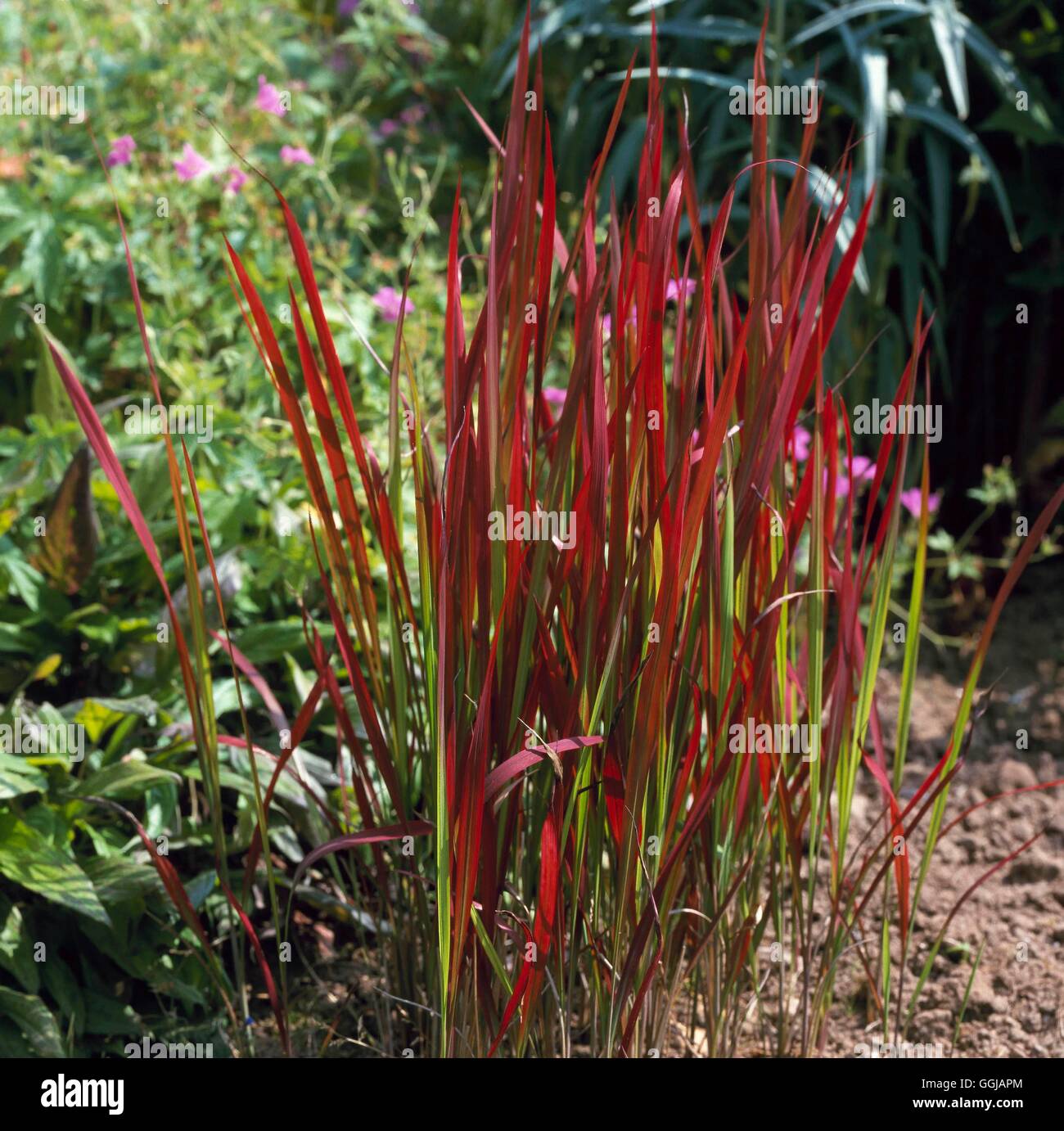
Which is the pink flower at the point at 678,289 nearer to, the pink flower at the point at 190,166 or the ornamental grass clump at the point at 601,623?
the ornamental grass clump at the point at 601,623

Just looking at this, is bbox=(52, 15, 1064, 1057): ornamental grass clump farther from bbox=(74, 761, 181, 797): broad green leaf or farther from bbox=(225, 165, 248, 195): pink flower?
bbox=(225, 165, 248, 195): pink flower

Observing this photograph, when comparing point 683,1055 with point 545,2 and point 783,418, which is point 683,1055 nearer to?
point 783,418

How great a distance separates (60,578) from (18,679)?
17 cm

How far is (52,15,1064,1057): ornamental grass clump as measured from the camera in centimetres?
103

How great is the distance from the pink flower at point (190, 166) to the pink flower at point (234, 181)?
0.08 m

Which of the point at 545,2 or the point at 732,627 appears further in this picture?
the point at 545,2

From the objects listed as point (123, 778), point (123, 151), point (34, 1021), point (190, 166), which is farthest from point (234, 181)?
point (34, 1021)

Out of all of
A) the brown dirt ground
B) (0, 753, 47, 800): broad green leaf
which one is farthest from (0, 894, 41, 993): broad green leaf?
the brown dirt ground

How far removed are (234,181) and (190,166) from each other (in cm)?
13

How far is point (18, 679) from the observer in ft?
5.83

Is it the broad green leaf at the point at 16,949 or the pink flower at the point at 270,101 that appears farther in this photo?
the pink flower at the point at 270,101

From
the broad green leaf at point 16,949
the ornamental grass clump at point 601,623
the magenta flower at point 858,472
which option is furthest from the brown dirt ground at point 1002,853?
the broad green leaf at point 16,949

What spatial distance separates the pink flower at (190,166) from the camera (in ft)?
7.25
